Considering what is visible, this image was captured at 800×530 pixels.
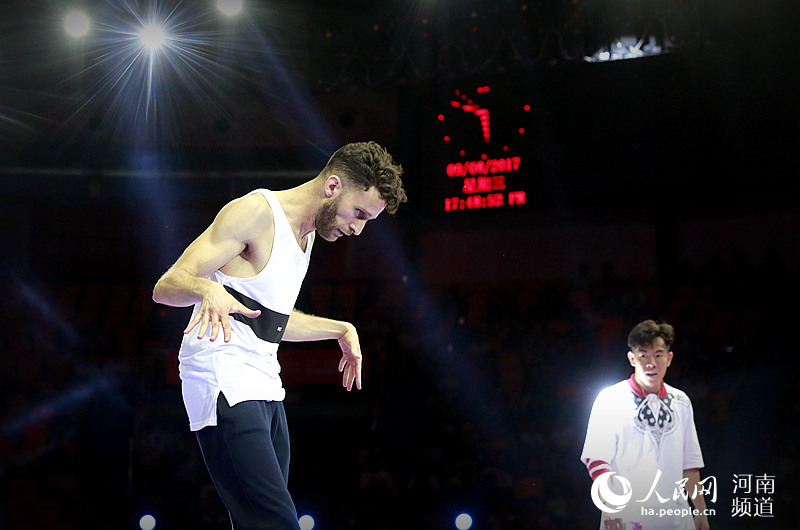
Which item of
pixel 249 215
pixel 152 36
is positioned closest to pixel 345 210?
pixel 249 215

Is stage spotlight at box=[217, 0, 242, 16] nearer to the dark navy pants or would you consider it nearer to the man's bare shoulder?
the man's bare shoulder

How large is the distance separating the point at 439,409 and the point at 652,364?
374 centimetres

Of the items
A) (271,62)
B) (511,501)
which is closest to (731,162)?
(511,501)

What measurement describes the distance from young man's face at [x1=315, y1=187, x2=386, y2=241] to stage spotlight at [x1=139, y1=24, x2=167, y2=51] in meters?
8.69

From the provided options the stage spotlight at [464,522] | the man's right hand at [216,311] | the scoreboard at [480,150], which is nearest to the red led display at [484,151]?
the scoreboard at [480,150]

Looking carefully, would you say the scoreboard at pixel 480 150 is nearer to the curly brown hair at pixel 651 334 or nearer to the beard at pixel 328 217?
the curly brown hair at pixel 651 334

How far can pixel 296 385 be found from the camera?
28.9ft

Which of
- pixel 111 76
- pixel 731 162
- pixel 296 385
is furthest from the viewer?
pixel 111 76

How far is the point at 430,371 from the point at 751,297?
3.50 meters

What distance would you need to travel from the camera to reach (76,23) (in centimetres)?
1086

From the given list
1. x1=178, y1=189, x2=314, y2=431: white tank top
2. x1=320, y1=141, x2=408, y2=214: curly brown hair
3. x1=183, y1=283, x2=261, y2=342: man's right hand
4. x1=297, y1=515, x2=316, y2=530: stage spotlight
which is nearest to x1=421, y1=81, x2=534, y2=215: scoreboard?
x1=297, y1=515, x2=316, y2=530: stage spotlight

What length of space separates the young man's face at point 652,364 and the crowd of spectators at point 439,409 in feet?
8.79

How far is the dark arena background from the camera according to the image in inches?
287

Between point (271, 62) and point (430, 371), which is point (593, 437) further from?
point (271, 62)
